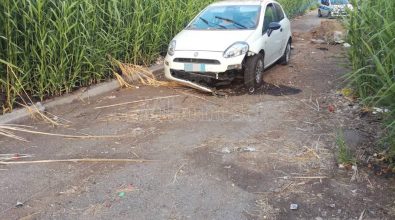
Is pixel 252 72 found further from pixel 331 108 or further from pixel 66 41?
A: pixel 66 41

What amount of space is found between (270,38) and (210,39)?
4.79ft

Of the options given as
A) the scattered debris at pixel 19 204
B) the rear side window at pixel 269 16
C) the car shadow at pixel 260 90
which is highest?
the rear side window at pixel 269 16

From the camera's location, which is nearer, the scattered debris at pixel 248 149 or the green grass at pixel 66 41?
the scattered debris at pixel 248 149

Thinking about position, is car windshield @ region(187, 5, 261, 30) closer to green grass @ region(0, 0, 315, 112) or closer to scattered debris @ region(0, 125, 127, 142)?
green grass @ region(0, 0, 315, 112)

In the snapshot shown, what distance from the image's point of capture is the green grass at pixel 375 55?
4.26m

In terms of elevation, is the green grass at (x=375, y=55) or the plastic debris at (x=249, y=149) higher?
the green grass at (x=375, y=55)

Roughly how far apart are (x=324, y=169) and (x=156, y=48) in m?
5.86

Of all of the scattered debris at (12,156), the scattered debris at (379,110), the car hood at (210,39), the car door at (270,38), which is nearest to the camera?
the scattered debris at (379,110)

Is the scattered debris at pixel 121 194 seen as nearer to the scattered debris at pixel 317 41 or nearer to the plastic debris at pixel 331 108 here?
the plastic debris at pixel 331 108

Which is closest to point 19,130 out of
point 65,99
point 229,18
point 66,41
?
point 65,99

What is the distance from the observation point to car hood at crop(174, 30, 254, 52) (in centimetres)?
720

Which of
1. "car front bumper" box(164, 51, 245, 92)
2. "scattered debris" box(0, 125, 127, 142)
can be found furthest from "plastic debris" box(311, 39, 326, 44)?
"scattered debris" box(0, 125, 127, 142)

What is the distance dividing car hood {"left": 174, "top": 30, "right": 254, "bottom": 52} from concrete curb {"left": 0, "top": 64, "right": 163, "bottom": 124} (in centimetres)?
154

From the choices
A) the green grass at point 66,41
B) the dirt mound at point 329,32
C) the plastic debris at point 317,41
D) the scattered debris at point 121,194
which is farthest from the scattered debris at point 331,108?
the plastic debris at point 317,41
